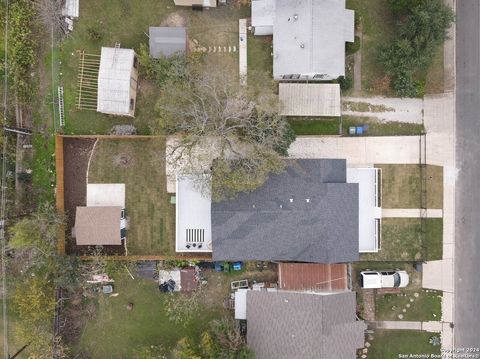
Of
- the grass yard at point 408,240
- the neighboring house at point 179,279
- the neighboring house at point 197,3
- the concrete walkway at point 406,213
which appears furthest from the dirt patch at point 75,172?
the concrete walkway at point 406,213

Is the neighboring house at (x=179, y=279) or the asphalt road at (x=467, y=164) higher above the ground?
the asphalt road at (x=467, y=164)

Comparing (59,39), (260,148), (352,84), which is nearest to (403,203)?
(352,84)

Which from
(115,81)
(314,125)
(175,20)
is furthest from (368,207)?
(115,81)

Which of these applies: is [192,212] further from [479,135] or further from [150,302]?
[479,135]

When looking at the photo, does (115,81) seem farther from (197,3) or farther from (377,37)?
(377,37)

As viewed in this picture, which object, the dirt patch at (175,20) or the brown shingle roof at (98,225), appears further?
the dirt patch at (175,20)

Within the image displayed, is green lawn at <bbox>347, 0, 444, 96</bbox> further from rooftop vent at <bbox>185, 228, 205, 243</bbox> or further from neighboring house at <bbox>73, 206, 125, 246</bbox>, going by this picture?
neighboring house at <bbox>73, 206, 125, 246</bbox>

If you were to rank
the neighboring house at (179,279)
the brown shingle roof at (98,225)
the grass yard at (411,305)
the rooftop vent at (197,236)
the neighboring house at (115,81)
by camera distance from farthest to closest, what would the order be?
the grass yard at (411,305), the neighboring house at (179,279), the rooftop vent at (197,236), the brown shingle roof at (98,225), the neighboring house at (115,81)

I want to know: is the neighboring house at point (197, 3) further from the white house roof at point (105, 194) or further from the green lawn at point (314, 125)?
the white house roof at point (105, 194)

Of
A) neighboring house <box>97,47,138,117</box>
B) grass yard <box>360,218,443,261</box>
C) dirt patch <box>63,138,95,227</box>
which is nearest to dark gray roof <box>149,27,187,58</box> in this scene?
neighboring house <box>97,47,138,117</box>
